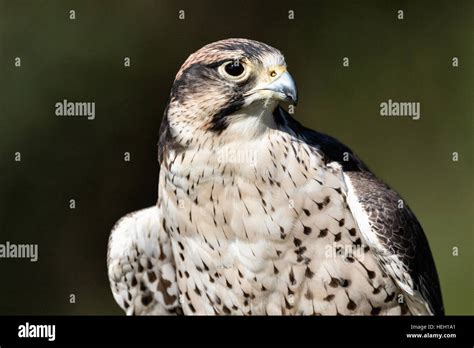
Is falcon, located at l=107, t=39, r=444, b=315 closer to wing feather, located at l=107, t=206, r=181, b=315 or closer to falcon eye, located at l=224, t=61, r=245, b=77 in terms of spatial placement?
falcon eye, located at l=224, t=61, r=245, b=77

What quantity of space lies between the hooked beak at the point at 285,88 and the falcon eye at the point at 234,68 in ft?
0.59

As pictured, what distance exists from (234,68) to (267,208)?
0.75 m

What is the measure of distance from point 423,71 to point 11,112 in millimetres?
3436

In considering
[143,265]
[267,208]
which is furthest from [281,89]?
[143,265]

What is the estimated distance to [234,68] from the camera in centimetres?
509

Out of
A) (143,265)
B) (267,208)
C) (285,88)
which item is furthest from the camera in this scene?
(143,265)

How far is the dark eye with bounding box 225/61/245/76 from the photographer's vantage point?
5070mm

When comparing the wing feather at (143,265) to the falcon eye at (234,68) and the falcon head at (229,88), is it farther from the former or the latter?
the falcon eye at (234,68)

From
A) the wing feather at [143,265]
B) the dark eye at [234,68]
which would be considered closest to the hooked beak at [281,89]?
the dark eye at [234,68]

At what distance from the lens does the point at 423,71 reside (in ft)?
27.4

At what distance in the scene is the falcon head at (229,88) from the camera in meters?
5.03

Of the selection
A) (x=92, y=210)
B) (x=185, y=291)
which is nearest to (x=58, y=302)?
(x=92, y=210)

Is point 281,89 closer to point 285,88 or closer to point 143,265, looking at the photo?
point 285,88
